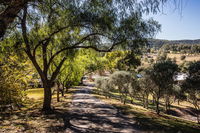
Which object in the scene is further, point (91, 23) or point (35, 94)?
point (35, 94)

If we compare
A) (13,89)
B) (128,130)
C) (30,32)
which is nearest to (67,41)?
(30,32)

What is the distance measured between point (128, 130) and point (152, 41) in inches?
227

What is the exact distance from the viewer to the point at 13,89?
6484 millimetres

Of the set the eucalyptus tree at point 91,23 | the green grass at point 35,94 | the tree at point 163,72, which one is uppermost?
the eucalyptus tree at point 91,23

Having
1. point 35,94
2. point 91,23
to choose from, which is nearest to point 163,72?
point 91,23

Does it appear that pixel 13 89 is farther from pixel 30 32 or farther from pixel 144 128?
pixel 144 128

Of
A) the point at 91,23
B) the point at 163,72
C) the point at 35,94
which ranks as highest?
the point at 91,23

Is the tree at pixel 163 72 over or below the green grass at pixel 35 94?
over

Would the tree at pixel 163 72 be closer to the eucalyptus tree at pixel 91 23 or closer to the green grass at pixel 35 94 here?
the eucalyptus tree at pixel 91 23

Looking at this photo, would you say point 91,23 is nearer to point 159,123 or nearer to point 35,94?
point 159,123

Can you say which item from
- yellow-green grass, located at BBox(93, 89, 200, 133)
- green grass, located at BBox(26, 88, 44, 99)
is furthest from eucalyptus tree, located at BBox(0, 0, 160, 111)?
green grass, located at BBox(26, 88, 44, 99)

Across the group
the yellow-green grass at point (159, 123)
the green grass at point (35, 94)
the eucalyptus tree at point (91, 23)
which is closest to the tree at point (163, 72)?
the yellow-green grass at point (159, 123)

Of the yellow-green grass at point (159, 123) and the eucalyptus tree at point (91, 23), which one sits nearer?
the eucalyptus tree at point (91, 23)

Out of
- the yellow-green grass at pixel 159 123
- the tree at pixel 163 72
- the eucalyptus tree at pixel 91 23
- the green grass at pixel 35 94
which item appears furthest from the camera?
the green grass at pixel 35 94
